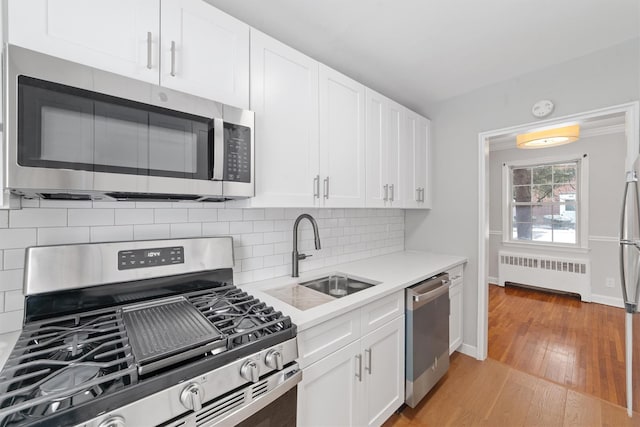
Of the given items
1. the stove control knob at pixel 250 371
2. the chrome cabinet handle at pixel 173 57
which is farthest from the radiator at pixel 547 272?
the chrome cabinet handle at pixel 173 57

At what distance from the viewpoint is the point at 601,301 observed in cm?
380

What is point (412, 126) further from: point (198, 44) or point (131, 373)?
point (131, 373)

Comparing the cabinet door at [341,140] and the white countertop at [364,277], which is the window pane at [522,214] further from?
the cabinet door at [341,140]

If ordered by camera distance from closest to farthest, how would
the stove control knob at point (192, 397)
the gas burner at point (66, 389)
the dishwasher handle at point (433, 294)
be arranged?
the gas burner at point (66, 389) < the stove control knob at point (192, 397) < the dishwasher handle at point (433, 294)

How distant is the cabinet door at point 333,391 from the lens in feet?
3.91

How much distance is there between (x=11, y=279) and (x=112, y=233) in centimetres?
34

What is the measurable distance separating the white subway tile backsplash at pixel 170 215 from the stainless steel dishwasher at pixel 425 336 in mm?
1405

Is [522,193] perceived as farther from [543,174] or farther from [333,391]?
[333,391]

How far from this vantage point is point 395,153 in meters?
2.29

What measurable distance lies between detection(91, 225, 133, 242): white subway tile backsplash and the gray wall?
2541 millimetres

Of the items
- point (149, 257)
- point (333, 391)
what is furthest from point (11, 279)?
point (333, 391)

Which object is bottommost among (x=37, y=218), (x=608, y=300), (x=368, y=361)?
(x=608, y=300)

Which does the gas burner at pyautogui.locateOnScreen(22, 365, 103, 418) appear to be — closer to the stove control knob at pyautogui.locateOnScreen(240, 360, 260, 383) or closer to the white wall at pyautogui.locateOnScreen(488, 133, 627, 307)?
the stove control knob at pyautogui.locateOnScreen(240, 360, 260, 383)

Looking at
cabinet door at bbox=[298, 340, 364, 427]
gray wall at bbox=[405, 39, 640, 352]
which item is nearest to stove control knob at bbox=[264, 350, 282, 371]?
cabinet door at bbox=[298, 340, 364, 427]
